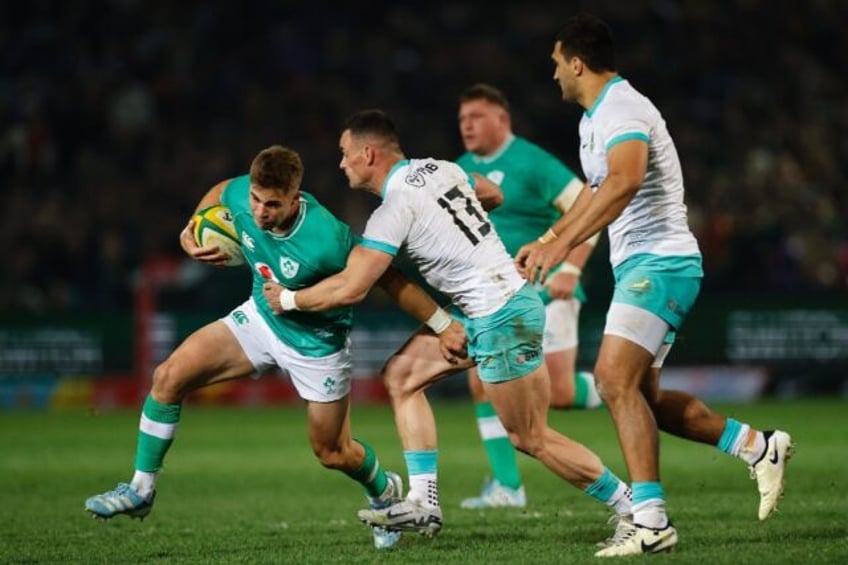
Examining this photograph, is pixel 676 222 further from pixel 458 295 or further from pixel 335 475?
pixel 335 475

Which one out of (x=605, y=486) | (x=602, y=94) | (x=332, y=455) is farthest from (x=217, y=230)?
(x=605, y=486)

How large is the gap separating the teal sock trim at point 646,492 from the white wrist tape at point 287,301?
6.54 ft

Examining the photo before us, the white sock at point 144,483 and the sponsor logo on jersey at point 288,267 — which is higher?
the sponsor logo on jersey at point 288,267

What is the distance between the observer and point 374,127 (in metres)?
8.29

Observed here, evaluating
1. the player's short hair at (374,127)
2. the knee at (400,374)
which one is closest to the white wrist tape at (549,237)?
Result: the player's short hair at (374,127)

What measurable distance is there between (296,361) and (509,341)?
1.27 m

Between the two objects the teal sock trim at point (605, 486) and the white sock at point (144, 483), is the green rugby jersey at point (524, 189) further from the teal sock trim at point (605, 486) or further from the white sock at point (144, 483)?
the white sock at point (144, 483)

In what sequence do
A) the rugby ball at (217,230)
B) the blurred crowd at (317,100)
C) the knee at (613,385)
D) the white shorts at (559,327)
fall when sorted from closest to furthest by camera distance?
the knee at (613,385) < the rugby ball at (217,230) < the white shorts at (559,327) < the blurred crowd at (317,100)

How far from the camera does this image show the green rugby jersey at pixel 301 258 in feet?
27.4

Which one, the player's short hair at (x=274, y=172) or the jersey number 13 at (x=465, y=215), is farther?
the jersey number 13 at (x=465, y=215)

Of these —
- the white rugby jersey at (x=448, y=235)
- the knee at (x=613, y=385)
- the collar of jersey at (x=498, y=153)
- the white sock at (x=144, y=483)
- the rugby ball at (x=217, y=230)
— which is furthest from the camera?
the collar of jersey at (x=498, y=153)

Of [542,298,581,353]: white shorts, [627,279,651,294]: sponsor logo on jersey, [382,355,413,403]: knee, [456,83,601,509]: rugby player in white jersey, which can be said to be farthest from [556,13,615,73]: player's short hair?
[542,298,581,353]: white shorts

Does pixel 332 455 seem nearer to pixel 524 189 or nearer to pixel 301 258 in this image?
pixel 301 258

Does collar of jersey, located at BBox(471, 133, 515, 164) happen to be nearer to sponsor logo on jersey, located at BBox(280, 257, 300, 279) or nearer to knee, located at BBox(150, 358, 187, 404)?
sponsor logo on jersey, located at BBox(280, 257, 300, 279)
